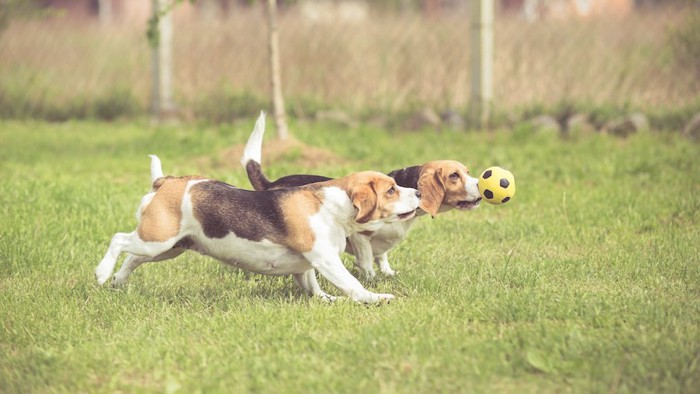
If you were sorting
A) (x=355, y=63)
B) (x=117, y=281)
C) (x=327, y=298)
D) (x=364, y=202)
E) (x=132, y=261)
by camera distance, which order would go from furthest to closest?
(x=355, y=63) < (x=117, y=281) < (x=132, y=261) < (x=327, y=298) < (x=364, y=202)

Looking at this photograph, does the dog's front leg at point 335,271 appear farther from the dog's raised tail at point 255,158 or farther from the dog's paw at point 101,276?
the dog's paw at point 101,276

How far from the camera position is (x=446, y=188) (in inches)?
230

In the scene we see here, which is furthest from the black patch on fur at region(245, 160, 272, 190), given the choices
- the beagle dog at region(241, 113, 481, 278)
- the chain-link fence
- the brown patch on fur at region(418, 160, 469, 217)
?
the chain-link fence

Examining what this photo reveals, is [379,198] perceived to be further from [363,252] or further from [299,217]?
[363,252]

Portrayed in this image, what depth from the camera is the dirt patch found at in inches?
401

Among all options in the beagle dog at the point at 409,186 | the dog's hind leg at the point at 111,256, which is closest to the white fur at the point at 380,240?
the beagle dog at the point at 409,186

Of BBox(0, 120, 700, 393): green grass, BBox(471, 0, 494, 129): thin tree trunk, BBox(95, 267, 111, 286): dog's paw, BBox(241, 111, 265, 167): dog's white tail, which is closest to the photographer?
BBox(0, 120, 700, 393): green grass

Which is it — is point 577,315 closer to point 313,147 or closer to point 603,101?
point 313,147

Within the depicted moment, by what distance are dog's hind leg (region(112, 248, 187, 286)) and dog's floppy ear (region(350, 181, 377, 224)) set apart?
46.5 inches

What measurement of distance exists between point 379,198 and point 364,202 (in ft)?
0.33

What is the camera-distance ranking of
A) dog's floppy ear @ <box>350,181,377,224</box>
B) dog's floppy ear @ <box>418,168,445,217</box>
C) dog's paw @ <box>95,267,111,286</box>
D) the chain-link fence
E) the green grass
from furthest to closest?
the chain-link fence, dog's floppy ear @ <box>418,168,445,217</box>, dog's paw @ <box>95,267,111,286</box>, dog's floppy ear @ <box>350,181,377,224</box>, the green grass

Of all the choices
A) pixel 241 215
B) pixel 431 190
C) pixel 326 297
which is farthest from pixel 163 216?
pixel 431 190

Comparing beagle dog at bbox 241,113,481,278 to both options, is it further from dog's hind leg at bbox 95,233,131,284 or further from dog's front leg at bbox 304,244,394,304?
dog's hind leg at bbox 95,233,131,284

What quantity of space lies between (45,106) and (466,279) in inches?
439
